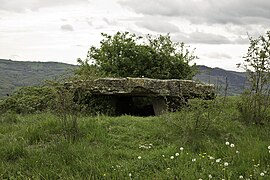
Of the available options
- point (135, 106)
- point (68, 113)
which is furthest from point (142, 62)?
point (68, 113)

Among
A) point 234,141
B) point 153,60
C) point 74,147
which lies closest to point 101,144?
point 74,147

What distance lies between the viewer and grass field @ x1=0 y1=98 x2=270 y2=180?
598cm

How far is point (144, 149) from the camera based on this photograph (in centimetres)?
744

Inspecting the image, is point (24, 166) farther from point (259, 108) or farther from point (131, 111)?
point (131, 111)

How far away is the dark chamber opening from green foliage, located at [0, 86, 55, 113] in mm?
2387

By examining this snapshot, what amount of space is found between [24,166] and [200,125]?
11.7ft

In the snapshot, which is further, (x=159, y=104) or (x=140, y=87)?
(x=159, y=104)

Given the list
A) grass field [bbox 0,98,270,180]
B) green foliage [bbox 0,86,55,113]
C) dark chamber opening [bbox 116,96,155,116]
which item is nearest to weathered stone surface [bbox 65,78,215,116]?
dark chamber opening [bbox 116,96,155,116]

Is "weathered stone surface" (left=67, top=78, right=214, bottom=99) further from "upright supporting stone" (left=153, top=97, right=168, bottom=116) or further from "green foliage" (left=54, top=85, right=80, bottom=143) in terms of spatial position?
"green foliage" (left=54, top=85, right=80, bottom=143)

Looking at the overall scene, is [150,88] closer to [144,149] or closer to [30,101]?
[30,101]

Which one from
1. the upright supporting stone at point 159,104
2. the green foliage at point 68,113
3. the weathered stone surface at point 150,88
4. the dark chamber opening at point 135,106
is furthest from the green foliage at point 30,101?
the green foliage at point 68,113

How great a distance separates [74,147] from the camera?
23.3 ft

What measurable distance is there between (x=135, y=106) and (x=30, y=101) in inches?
149

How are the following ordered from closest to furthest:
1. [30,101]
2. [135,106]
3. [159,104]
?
[159,104] < [30,101] < [135,106]
